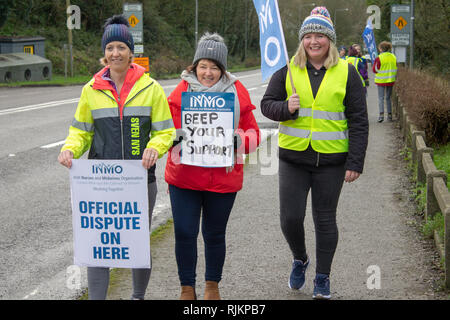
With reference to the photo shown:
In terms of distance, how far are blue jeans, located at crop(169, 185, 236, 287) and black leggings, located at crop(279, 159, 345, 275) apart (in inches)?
18.9

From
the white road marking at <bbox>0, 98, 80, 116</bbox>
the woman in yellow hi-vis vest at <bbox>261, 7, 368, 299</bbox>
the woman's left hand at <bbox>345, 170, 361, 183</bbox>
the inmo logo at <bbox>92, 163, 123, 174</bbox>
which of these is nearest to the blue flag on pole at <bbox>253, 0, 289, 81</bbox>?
the woman in yellow hi-vis vest at <bbox>261, 7, 368, 299</bbox>

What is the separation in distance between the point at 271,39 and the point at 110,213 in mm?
1750

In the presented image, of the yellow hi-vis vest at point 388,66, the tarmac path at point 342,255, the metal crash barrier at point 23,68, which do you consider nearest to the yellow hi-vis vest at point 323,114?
the tarmac path at point 342,255

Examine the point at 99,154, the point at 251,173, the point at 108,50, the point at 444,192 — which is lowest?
the point at 251,173

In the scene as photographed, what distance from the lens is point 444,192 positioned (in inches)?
240

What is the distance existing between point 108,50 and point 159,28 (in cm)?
5934

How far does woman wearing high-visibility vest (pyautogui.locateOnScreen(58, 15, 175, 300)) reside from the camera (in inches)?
172

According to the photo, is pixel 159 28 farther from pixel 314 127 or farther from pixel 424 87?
pixel 314 127

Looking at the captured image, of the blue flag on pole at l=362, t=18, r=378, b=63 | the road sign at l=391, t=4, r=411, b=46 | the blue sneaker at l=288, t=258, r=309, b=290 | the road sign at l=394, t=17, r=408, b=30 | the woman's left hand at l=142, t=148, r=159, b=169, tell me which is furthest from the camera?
the road sign at l=394, t=17, r=408, b=30

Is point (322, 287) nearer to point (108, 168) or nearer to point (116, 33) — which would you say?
point (108, 168)

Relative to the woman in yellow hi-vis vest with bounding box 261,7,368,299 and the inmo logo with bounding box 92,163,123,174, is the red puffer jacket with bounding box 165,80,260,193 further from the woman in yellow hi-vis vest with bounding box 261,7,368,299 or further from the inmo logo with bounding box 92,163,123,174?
the inmo logo with bounding box 92,163,123,174

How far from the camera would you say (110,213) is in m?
4.37

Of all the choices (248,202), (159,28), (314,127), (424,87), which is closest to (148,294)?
(314,127)

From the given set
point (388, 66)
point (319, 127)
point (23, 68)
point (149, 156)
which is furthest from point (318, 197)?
point (23, 68)
